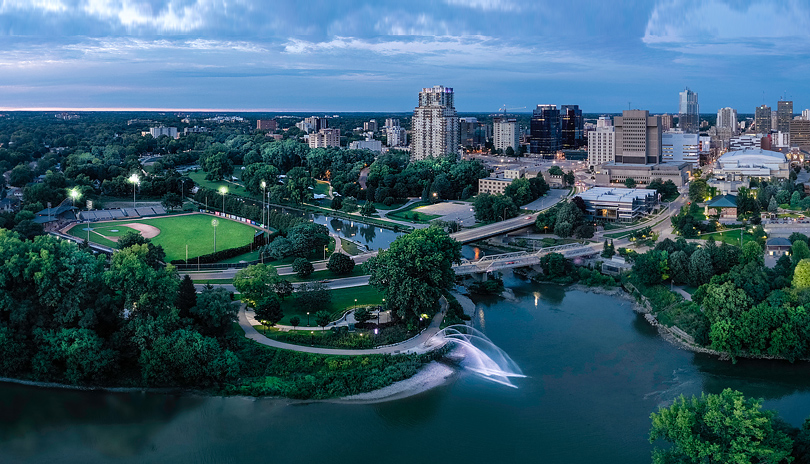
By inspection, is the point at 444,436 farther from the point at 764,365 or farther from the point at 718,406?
the point at 764,365

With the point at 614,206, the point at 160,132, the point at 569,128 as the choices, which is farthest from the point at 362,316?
the point at 160,132

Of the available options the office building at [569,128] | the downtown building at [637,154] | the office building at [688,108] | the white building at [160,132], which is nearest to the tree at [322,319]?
the downtown building at [637,154]

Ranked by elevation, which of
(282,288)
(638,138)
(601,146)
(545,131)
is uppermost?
(545,131)

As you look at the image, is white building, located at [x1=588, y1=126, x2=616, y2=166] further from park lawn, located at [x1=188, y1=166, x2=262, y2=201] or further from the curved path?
the curved path

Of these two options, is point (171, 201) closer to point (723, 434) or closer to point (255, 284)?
point (255, 284)

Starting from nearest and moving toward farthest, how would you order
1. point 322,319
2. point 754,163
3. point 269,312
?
point 269,312 < point 322,319 < point 754,163

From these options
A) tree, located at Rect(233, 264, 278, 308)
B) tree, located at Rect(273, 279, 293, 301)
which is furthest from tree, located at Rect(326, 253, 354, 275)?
tree, located at Rect(233, 264, 278, 308)

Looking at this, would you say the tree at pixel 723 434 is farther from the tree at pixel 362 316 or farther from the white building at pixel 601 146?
the white building at pixel 601 146

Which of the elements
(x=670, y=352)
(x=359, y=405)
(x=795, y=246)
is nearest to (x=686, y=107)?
(x=795, y=246)
